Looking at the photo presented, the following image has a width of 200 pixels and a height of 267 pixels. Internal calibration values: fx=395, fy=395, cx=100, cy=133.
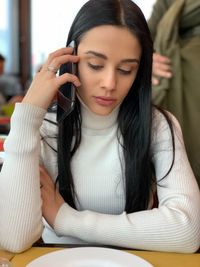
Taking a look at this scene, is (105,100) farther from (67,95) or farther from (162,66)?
(162,66)

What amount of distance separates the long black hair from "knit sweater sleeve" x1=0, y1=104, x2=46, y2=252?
165mm

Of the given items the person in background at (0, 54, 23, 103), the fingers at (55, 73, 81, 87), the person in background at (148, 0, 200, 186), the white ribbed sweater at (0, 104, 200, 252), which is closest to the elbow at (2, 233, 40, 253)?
the white ribbed sweater at (0, 104, 200, 252)

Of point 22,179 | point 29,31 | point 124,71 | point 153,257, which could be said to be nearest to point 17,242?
point 22,179

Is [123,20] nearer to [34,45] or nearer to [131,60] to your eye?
[131,60]

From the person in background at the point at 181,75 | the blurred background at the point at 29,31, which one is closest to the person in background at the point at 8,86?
the blurred background at the point at 29,31

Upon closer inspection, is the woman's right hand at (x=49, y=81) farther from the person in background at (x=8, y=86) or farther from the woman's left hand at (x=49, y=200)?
the person in background at (x=8, y=86)

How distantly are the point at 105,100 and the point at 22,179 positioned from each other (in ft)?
1.00

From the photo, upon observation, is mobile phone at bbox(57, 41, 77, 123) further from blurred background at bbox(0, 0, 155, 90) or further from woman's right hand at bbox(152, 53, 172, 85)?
blurred background at bbox(0, 0, 155, 90)

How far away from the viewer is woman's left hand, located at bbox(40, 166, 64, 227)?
39.1 inches

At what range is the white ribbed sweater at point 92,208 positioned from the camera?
91cm

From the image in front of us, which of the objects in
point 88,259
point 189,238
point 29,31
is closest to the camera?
point 88,259

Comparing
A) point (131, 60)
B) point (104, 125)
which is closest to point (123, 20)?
point (131, 60)

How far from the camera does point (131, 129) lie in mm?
1180

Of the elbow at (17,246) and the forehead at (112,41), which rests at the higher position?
the forehead at (112,41)
